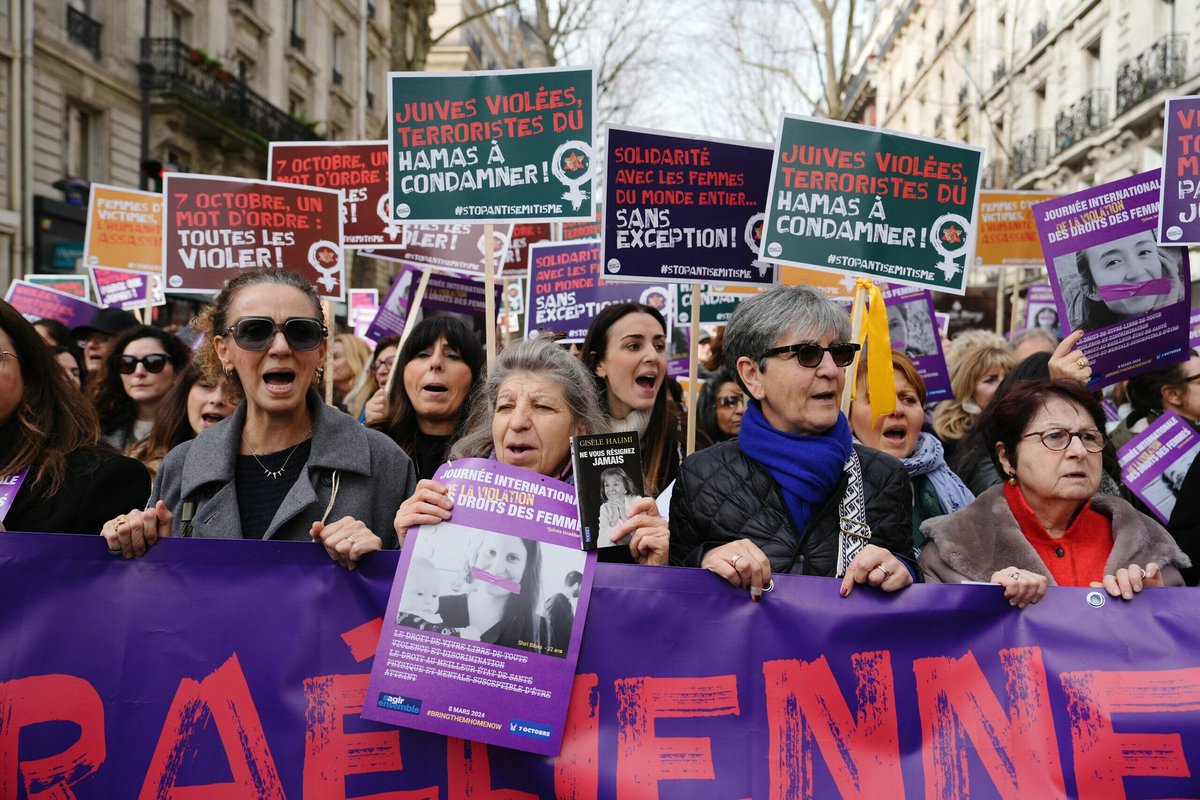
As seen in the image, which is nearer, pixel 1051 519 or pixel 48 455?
pixel 48 455

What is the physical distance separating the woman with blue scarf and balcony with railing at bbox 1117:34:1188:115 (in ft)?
69.8

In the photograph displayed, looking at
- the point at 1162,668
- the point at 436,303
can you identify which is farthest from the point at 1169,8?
the point at 1162,668

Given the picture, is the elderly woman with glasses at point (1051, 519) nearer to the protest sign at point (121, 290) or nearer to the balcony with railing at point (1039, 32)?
the protest sign at point (121, 290)

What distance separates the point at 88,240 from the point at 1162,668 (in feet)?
24.3

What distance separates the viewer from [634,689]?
259 cm

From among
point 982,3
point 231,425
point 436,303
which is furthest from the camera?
point 982,3

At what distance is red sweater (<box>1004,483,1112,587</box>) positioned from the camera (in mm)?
2908

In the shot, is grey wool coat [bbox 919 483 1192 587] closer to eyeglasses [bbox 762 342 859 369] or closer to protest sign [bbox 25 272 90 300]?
eyeglasses [bbox 762 342 859 369]

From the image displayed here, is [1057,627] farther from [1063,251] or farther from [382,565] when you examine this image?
[1063,251]

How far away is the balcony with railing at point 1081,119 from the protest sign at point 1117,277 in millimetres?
24456

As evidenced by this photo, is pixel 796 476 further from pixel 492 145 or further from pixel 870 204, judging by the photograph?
pixel 492 145

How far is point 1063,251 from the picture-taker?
15.0ft

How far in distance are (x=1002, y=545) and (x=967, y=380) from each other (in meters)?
3.21

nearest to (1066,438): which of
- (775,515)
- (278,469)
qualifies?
(775,515)
